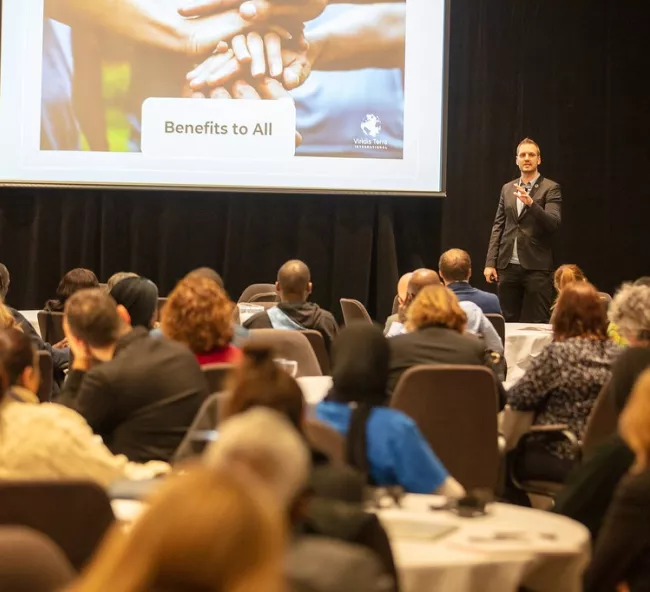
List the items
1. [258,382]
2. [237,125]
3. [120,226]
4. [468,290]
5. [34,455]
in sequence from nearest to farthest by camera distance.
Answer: [258,382]
[34,455]
[468,290]
[237,125]
[120,226]

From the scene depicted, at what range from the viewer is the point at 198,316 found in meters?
4.04

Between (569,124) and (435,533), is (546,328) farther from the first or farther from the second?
(435,533)

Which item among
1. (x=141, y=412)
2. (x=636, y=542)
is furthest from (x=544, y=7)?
(x=636, y=542)

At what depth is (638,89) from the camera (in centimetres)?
971

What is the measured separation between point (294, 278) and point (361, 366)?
Answer: 275 centimetres

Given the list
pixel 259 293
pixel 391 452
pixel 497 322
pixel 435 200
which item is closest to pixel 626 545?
pixel 391 452

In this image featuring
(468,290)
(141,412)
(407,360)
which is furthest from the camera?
(468,290)

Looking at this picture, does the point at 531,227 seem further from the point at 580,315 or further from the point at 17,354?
the point at 17,354

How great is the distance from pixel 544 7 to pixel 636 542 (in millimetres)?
7919

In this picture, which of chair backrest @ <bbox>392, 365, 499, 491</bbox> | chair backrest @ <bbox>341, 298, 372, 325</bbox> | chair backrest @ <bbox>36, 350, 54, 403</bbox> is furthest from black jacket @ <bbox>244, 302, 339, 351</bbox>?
chair backrest @ <bbox>392, 365, 499, 491</bbox>

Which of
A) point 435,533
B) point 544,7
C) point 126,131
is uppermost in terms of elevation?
point 544,7

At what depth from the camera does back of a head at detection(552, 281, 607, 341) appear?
13.7ft

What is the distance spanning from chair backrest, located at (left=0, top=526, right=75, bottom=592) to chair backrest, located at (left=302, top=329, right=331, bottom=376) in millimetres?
3581

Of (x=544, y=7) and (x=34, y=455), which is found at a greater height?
(x=544, y=7)
